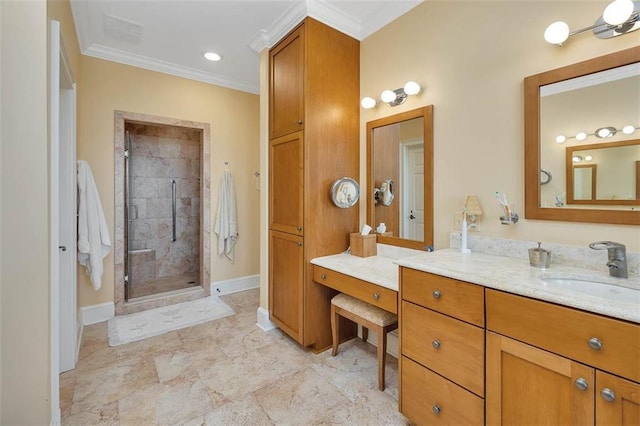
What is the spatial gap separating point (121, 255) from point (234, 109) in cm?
214

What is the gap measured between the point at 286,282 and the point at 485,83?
200 centimetres

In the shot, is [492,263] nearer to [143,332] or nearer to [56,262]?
[56,262]

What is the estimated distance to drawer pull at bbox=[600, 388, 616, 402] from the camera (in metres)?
0.90

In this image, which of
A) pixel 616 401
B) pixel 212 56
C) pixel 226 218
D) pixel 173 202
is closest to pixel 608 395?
pixel 616 401

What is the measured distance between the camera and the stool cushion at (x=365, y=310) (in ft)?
6.15

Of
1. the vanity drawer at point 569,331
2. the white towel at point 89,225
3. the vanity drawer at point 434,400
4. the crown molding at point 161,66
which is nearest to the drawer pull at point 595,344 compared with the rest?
the vanity drawer at point 569,331

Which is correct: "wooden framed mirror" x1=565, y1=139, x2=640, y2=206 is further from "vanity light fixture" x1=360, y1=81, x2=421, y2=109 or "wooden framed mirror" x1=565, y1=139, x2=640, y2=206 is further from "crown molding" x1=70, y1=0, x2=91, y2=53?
"crown molding" x1=70, y1=0, x2=91, y2=53

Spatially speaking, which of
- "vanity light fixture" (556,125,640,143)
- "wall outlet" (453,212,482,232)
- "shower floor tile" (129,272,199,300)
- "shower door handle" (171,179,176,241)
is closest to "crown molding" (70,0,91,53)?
"shower door handle" (171,179,176,241)

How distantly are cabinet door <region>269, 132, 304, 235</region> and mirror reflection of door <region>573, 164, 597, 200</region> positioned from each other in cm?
163

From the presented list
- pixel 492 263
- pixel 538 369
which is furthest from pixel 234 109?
pixel 538 369

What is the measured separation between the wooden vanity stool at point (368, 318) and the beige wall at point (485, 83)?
0.60 metres

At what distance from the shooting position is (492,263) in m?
1.47

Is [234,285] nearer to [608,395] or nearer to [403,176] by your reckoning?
[403,176]

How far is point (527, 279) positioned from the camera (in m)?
1.18
